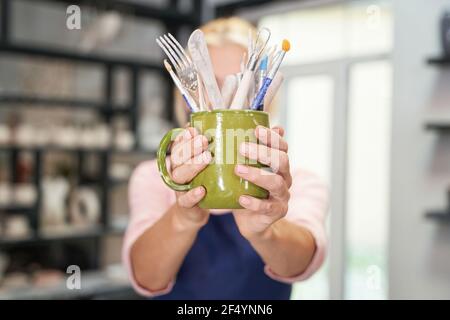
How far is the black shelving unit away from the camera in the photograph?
244cm

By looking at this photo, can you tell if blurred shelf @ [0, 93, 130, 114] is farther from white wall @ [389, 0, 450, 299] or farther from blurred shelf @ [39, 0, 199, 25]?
white wall @ [389, 0, 450, 299]

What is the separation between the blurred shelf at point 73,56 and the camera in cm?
249

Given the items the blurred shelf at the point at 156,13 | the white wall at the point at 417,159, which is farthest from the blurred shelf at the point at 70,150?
the white wall at the point at 417,159

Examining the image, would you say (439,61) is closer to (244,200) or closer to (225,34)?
(225,34)

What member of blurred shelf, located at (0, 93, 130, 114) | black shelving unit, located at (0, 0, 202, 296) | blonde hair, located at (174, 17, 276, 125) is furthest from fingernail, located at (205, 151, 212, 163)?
blurred shelf, located at (0, 93, 130, 114)

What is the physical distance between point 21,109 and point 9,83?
14 cm

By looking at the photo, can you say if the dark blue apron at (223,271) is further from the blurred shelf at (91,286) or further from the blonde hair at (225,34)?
the blurred shelf at (91,286)

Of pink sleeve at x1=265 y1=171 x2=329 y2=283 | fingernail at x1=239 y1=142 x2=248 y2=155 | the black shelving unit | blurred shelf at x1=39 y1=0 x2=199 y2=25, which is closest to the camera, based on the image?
fingernail at x1=239 y1=142 x2=248 y2=155

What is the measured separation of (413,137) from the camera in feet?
6.09

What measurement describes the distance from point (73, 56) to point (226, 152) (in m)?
2.45

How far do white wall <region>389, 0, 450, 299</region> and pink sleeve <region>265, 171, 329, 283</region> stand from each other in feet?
2.91

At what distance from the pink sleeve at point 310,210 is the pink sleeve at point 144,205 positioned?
14 centimetres

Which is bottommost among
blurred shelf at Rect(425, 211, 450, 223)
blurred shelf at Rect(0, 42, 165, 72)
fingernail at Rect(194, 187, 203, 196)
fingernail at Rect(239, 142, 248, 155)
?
blurred shelf at Rect(425, 211, 450, 223)
